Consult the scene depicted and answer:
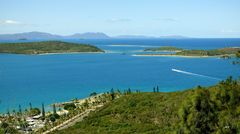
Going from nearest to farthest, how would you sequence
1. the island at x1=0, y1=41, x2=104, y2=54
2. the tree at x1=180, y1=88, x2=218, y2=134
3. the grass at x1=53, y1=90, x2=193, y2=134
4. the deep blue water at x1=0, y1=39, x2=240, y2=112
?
the tree at x1=180, y1=88, x2=218, y2=134, the grass at x1=53, y1=90, x2=193, y2=134, the deep blue water at x1=0, y1=39, x2=240, y2=112, the island at x1=0, y1=41, x2=104, y2=54

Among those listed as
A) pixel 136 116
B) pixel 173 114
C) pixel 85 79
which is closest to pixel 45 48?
pixel 85 79

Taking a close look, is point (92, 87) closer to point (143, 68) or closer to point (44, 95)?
point (44, 95)

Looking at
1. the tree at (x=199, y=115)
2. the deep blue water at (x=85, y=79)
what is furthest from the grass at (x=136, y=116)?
the deep blue water at (x=85, y=79)

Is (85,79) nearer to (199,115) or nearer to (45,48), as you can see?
(199,115)

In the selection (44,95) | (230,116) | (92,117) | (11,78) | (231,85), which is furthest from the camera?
(11,78)

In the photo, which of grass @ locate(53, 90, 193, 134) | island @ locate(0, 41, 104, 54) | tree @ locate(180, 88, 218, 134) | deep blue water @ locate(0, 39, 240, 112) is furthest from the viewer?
island @ locate(0, 41, 104, 54)

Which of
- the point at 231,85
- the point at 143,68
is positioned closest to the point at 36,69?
the point at 143,68

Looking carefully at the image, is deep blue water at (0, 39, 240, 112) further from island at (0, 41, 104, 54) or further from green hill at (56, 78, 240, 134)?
island at (0, 41, 104, 54)

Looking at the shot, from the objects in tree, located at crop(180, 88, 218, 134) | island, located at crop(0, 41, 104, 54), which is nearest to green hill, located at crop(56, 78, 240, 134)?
tree, located at crop(180, 88, 218, 134)
